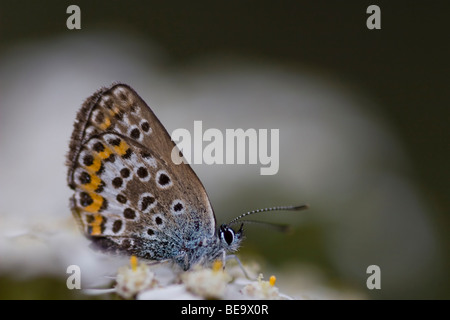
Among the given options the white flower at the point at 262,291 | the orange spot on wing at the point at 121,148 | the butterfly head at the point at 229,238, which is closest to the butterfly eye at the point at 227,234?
the butterfly head at the point at 229,238

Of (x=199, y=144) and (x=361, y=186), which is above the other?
(x=199, y=144)

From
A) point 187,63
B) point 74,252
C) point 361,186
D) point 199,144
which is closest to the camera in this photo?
point 74,252

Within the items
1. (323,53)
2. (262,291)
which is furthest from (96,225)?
(323,53)

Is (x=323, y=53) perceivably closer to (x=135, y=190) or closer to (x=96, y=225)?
(x=135, y=190)

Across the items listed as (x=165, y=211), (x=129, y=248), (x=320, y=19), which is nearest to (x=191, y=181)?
(x=165, y=211)

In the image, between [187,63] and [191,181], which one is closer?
[191,181]

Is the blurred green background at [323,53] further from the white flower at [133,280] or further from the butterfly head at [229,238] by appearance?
the white flower at [133,280]

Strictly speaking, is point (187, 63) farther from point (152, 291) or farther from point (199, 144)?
point (152, 291)

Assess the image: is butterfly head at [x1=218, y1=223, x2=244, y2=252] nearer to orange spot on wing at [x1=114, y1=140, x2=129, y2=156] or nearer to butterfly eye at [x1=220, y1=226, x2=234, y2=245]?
butterfly eye at [x1=220, y1=226, x2=234, y2=245]
